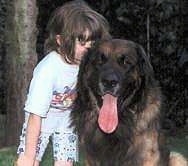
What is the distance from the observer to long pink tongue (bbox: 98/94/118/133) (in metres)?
5.63

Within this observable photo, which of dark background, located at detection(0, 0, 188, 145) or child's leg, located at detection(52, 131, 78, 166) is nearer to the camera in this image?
child's leg, located at detection(52, 131, 78, 166)

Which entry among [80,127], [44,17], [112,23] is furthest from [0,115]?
[80,127]

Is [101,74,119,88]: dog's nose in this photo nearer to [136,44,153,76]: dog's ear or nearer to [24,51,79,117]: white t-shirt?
[136,44,153,76]: dog's ear

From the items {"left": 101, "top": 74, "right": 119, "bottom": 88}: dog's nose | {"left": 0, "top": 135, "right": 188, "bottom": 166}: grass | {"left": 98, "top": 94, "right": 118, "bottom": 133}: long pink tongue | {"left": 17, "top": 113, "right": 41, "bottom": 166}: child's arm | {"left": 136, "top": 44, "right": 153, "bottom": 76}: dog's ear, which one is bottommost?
{"left": 0, "top": 135, "right": 188, "bottom": 166}: grass

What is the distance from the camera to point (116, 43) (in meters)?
5.73

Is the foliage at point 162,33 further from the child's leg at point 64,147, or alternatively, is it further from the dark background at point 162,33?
the child's leg at point 64,147

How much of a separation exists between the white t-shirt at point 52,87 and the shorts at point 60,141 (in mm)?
147

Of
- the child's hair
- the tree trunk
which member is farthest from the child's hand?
the tree trunk

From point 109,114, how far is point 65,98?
0.61 metres

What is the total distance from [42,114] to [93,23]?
2.88 feet

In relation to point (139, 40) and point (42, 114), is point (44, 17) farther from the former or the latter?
point (42, 114)

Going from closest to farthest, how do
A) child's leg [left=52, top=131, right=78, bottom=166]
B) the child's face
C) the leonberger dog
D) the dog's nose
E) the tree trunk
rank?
the dog's nose, the leonberger dog, the child's face, child's leg [left=52, top=131, right=78, bottom=166], the tree trunk

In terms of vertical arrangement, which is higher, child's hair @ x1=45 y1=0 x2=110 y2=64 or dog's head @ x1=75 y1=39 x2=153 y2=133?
child's hair @ x1=45 y1=0 x2=110 y2=64

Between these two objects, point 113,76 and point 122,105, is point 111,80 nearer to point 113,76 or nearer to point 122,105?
point 113,76
